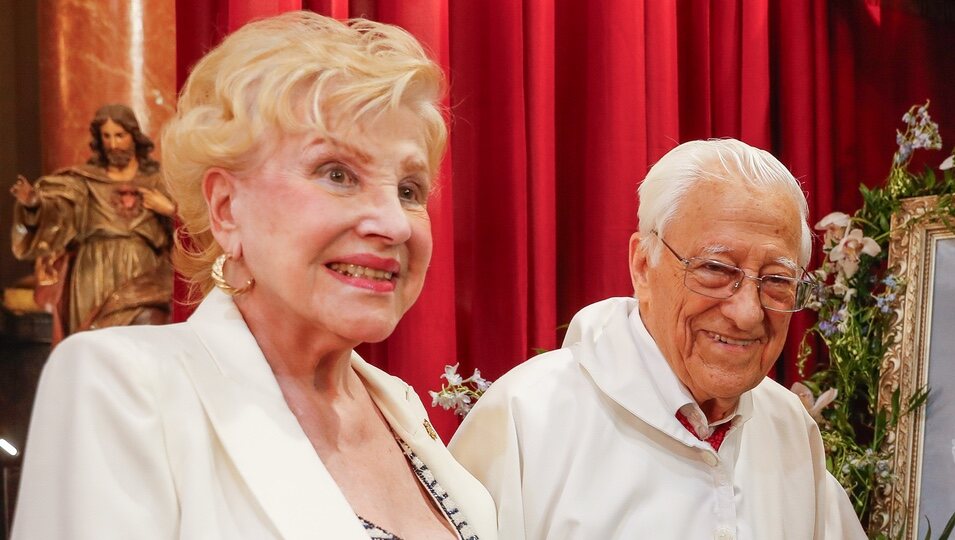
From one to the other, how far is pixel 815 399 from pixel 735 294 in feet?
3.52

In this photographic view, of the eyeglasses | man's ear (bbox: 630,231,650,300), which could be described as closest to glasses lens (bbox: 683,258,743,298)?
the eyeglasses

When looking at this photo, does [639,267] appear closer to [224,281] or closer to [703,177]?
[703,177]

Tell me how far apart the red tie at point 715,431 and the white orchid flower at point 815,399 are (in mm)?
689

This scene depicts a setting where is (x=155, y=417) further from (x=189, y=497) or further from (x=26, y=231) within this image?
(x=26, y=231)

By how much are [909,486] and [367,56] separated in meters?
1.82

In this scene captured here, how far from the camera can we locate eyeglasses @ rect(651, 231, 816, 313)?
1.88 metres

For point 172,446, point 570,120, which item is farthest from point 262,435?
point 570,120

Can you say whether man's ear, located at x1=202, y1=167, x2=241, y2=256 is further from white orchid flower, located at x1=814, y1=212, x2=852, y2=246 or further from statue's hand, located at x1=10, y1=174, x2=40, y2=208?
white orchid flower, located at x1=814, y1=212, x2=852, y2=246

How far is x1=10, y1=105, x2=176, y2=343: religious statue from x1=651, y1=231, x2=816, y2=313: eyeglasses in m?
1.10

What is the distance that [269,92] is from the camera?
133 centimetres

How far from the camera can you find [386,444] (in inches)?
63.7

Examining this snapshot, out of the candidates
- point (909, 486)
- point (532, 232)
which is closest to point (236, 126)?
point (532, 232)

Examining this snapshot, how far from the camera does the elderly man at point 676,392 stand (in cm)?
189

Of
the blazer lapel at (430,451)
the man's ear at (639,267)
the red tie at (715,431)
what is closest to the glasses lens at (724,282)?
the man's ear at (639,267)
